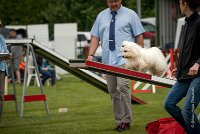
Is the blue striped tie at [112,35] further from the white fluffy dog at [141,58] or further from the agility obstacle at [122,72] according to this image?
the agility obstacle at [122,72]

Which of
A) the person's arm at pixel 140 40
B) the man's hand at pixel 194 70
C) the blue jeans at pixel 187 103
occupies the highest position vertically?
the person's arm at pixel 140 40

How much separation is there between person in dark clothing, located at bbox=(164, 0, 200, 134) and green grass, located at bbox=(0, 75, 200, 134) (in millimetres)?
2385

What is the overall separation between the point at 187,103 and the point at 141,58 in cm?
174

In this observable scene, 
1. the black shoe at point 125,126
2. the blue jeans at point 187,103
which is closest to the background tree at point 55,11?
the black shoe at point 125,126

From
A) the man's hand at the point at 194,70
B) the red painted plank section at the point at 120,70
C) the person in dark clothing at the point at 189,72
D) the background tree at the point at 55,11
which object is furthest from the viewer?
the background tree at the point at 55,11

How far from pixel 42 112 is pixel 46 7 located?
46172mm

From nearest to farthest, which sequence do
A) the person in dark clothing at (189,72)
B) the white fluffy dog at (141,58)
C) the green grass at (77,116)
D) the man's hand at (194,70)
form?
the man's hand at (194,70) < the person in dark clothing at (189,72) < the white fluffy dog at (141,58) < the green grass at (77,116)

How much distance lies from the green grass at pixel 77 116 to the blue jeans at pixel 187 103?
7.32 feet

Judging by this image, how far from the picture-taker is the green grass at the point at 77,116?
36.5 feet

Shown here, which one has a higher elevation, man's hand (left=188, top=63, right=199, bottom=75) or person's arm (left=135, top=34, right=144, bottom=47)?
person's arm (left=135, top=34, right=144, bottom=47)

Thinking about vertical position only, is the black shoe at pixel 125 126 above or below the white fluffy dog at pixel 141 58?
below

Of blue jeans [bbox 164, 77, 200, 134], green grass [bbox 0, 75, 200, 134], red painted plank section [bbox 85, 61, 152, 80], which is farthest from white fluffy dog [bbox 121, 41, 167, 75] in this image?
blue jeans [bbox 164, 77, 200, 134]

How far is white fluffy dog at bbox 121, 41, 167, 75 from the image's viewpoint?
9.39 m

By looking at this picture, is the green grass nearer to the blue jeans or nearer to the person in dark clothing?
the blue jeans
